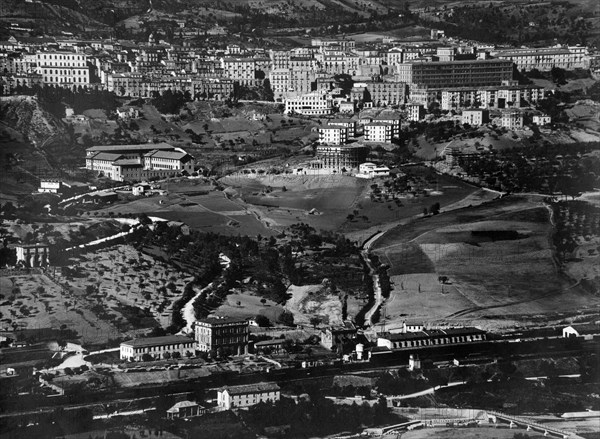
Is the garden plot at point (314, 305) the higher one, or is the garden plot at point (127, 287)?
the garden plot at point (127, 287)

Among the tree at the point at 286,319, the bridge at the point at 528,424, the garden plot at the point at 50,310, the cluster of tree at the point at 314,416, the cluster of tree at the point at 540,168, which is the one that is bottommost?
the bridge at the point at 528,424

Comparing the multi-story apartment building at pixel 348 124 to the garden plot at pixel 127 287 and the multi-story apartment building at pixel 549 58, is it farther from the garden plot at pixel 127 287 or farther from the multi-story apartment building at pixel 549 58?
the garden plot at pixel 127 287

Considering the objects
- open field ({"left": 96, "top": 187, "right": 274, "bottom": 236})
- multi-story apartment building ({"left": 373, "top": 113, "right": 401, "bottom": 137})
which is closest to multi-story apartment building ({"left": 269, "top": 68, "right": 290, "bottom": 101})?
multi-story apartment building ({"left": 373, "top": 113, "right": 401, "bottom": 137})

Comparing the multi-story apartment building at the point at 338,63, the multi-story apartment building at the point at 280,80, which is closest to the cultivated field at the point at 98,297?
the multi-story apartment building at the point at 280,80

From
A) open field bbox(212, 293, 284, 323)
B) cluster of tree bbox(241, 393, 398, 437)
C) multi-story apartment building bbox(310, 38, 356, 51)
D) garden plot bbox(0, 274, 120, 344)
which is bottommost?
cluster of tree bbox(241, 393, 398, 437)

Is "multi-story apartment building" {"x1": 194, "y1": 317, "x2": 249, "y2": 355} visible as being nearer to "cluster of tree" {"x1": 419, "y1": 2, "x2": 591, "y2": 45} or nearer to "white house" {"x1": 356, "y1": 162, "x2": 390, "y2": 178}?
"white house" {"x1": 356, "y1": 162, "x2": 390, "y2": 178}

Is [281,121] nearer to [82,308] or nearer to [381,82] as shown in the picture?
[381,82]
